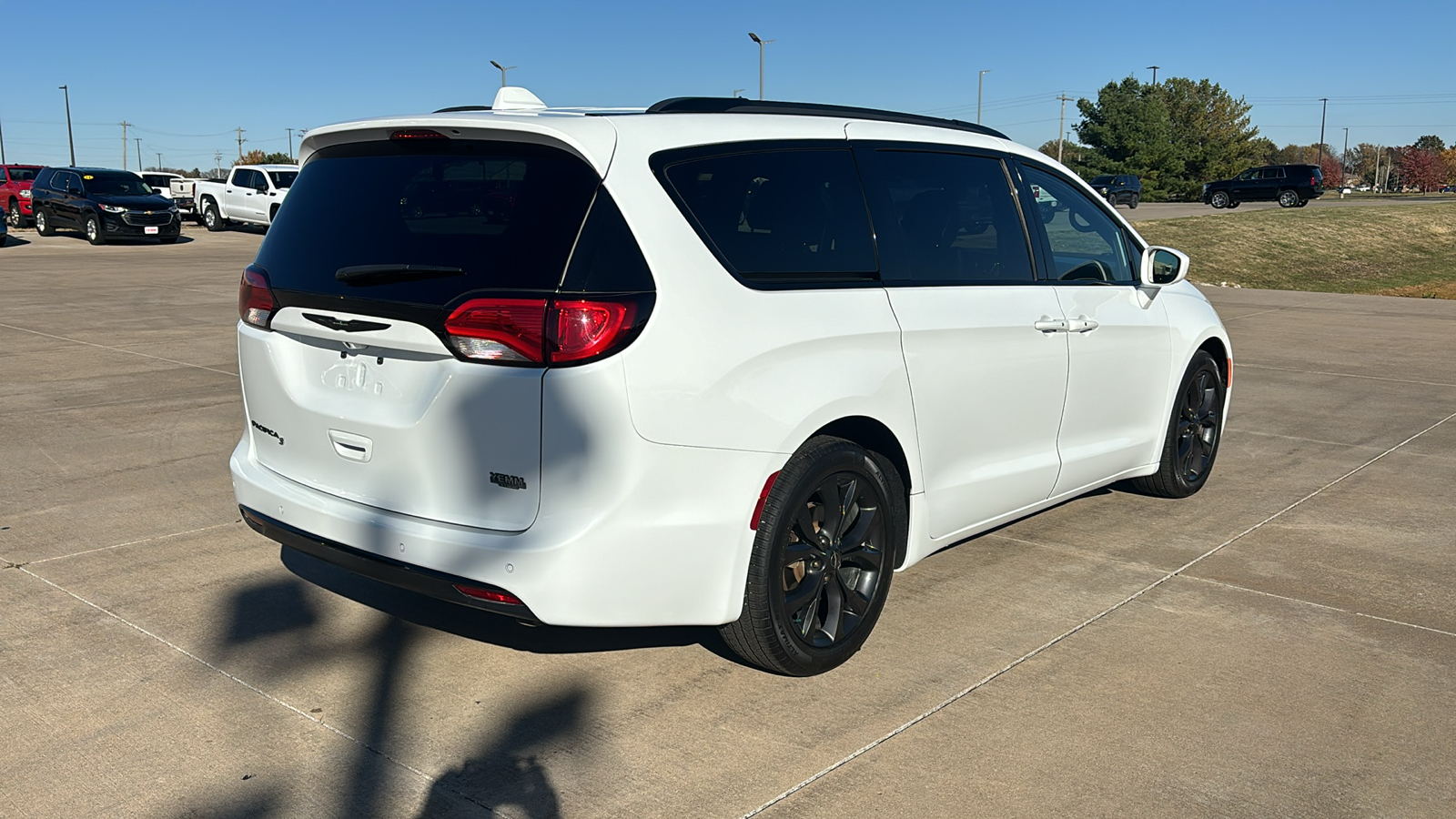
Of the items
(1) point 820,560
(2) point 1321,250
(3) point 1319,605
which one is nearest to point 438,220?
(1) point 820,560

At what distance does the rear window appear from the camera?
3.33 meters

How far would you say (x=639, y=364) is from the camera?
329 cm

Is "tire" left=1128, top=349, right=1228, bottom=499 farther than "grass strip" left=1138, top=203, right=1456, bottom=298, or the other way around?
"grass strip" left=1138, top=203, right=1456, bottom=298

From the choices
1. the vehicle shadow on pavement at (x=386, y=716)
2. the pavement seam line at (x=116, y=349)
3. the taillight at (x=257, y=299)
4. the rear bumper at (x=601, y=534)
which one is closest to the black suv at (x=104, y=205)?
the pavement seam line at (x=116, y=349)

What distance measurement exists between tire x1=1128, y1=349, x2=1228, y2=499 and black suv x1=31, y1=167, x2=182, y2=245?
91.2ft

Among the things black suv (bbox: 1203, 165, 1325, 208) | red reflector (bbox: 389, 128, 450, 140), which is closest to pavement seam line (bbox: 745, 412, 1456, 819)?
red reflector (bbox: 389, 128, 450, 140)

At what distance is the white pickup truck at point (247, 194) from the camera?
33.1 meters

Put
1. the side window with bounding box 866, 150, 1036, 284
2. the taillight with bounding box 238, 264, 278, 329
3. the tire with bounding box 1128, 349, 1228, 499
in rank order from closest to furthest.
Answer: the taillight with bounding box 238, 264, 278, 329 < the side window with bounding box 866, 150, 1036, 284 < the tire with bounding box 1128, 349, 1228, 499

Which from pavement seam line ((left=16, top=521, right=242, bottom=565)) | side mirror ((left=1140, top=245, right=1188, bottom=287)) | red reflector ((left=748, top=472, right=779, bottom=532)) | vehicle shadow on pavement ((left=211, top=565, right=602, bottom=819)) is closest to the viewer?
vehicle shadow on pavement ((left=211, top=565, right=602, bottom=819))

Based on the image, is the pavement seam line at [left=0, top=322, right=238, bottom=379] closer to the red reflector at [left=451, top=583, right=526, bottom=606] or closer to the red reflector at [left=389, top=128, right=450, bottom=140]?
the red reflector at [left=389, top=128, right=450, bottom=140]

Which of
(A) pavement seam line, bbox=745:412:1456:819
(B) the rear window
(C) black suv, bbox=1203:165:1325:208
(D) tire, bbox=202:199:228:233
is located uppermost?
(C) black suv, bbox=1203:165:1325:208

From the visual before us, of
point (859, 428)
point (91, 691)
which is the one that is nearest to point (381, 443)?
point (91, 691)

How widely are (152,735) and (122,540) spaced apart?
2.12 metres

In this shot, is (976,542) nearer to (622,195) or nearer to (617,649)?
(617,649)
